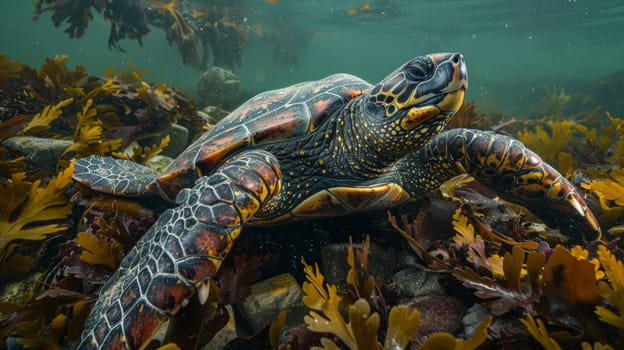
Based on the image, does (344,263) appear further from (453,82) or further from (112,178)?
(112,178)

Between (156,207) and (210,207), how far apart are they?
1763mm

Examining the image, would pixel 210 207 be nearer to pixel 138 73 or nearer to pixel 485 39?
pixel 138 73

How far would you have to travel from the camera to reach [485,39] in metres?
39.6

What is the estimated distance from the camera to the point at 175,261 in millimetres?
1454

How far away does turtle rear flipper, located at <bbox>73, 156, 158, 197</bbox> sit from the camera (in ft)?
8.70

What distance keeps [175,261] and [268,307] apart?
0.73 metres

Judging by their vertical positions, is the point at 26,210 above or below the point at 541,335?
below

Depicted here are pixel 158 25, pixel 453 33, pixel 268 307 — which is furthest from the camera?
pixel 453 33

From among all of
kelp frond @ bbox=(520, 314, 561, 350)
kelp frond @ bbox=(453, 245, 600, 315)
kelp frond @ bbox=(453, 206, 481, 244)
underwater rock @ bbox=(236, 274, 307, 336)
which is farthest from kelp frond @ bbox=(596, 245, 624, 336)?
underwater rock @ bbox=(236, 274, 307, 336)

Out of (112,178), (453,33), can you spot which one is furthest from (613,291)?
(453,33)

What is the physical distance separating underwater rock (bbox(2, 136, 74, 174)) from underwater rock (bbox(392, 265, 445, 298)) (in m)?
3.61

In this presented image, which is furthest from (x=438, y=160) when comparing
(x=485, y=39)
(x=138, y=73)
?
(x=485, y=39)

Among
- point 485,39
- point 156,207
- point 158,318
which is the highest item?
point 158,318

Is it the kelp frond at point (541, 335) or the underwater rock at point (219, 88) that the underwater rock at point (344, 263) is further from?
the underwater rock at point (219, 88)
